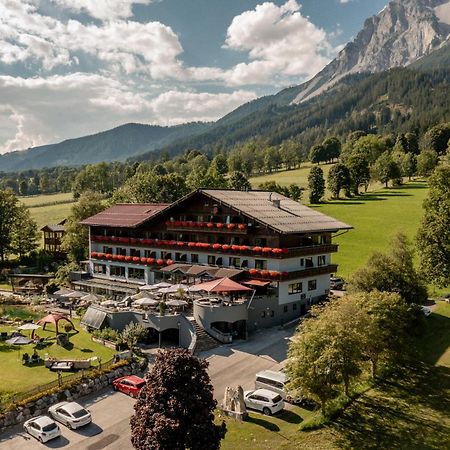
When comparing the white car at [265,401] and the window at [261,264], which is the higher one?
the window at [261,264]

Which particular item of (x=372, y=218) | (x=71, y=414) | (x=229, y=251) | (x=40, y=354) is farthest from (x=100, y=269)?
(x=372, y=218)

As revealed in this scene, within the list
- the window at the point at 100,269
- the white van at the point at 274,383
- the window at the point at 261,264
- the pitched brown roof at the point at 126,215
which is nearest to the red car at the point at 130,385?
the white van at the point at 274,383

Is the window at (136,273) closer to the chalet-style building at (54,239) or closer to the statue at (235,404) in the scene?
the chalet-style building at (54,239)

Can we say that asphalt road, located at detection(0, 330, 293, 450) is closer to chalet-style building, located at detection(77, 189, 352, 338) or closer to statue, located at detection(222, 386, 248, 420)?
statue, located at detection(222, 386, 248, 420)

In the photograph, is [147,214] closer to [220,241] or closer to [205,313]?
[220,241]

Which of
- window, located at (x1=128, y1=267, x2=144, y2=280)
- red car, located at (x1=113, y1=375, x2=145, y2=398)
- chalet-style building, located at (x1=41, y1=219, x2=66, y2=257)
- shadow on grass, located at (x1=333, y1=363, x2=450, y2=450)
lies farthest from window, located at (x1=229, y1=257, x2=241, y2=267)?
chalet-style building, located at (x1=41, y1=219, x2=66, y2=257)

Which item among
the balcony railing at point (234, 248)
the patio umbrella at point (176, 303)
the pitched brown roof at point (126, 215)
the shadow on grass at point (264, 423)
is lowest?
the shadow on grass at point (264, 423)
